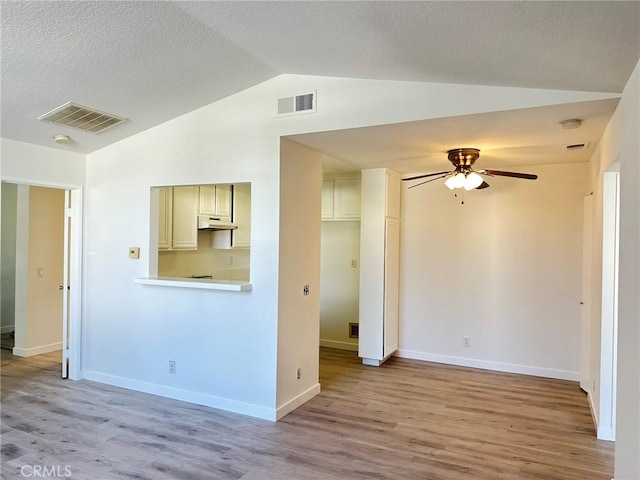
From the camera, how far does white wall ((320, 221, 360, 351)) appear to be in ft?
20.0

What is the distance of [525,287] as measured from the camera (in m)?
4.94

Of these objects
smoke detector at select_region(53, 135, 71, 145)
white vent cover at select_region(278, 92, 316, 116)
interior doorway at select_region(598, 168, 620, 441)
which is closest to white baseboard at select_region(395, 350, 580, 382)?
interior doorway at select_region(598, 168, 620, 441)

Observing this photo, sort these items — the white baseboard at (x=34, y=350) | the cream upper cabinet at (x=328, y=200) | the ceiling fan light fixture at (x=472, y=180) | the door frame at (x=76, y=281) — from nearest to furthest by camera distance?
the ceiling fan light fixture at (x=472, y=180) → the door frame at (x=76, y=281) → the white baseboard at (x=34, y=350) → the cream upper cabinet at (x=328, y=200)

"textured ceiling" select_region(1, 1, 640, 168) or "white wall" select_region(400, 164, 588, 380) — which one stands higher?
"textured ceiling" select_region(1, 1, 640, 168)

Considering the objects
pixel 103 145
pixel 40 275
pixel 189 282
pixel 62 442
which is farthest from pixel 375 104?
pixel 40 275

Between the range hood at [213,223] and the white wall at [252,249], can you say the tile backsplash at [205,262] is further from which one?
the white wall at [252,249]

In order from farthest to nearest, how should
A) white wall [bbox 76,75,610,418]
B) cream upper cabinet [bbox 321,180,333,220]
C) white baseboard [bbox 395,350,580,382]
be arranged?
1. cream upper cabinet [bbox 321,180,333,220]
2. white baseboard [bbox 395,350,580,382]
3. white wall [bbox 76,75,610,418]

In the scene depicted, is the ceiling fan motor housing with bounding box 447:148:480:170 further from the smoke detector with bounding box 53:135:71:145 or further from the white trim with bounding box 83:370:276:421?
the smoke detector with bounding box 53:135:71:145

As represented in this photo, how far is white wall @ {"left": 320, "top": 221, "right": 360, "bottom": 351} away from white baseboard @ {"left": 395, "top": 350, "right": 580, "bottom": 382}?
0.87m

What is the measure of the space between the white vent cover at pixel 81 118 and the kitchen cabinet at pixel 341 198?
2.90 meters

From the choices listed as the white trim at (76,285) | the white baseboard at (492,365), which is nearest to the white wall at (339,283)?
the white baseboard at (492,365)

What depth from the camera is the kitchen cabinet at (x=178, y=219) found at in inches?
202

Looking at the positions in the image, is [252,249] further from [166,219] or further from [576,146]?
[576,146]

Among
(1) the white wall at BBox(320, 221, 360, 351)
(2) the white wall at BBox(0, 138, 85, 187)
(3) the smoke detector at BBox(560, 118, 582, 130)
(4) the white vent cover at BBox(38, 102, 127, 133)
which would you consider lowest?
(1) the white wall at BBox(320, 221, 360, 351)
